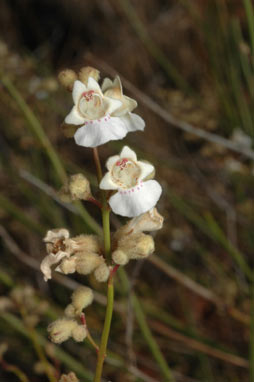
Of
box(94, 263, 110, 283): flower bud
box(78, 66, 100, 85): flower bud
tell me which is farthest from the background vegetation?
box(94, 263, 110, 283): flower bud

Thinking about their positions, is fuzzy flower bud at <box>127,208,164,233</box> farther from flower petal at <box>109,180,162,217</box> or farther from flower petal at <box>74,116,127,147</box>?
flower petal at <box>74,116,127,147</box>

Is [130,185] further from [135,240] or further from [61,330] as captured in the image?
[61,330]

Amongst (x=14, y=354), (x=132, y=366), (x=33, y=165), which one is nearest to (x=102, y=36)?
(x=33, y=165)

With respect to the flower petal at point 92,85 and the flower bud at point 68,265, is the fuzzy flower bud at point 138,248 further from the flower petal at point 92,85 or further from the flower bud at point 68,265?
the flower petal at point 92,85

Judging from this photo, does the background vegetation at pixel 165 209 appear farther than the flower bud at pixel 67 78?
Answer: Yes

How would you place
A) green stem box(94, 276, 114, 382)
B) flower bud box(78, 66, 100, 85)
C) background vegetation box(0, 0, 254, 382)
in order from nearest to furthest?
green stem box(94, 276, 114, 382) → flower bud box(78, 66, 100, 85) → background vegetation box(0, 0, 254, 382)

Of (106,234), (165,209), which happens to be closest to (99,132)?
(106,234)

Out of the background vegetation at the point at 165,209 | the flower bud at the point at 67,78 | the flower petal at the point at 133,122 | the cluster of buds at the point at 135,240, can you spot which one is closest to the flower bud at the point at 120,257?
the cluster of buds at the point at 135,240
